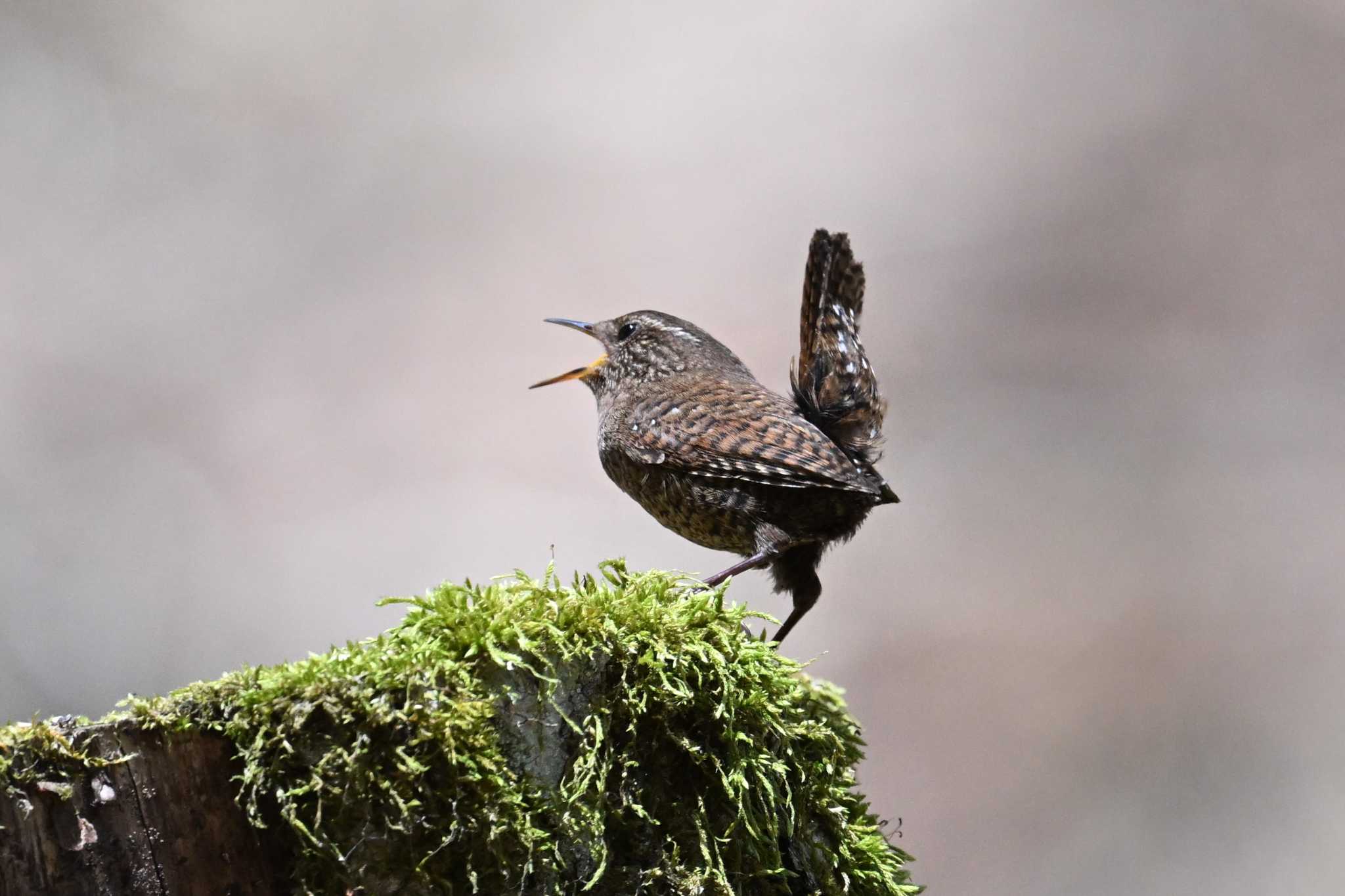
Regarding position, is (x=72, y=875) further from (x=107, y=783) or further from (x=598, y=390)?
(x=598, y=390)

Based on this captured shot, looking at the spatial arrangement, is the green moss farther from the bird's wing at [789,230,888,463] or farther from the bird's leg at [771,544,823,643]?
the bird's wing at [789,230,888,463]

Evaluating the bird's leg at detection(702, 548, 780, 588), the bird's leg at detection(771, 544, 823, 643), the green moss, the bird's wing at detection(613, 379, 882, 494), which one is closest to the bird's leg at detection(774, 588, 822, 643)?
the bird's leg at detection(771, 544, 823, 643)

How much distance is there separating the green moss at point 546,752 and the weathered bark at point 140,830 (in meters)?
0.03

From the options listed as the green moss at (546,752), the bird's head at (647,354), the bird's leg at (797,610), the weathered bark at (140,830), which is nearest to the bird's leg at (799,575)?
the bird's leg at (797,610)

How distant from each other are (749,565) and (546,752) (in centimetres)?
120

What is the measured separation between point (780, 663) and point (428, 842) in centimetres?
88

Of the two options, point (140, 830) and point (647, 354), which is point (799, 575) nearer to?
point (647, 354)

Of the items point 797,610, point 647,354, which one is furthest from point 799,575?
point 647,354

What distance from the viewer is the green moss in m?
1.57

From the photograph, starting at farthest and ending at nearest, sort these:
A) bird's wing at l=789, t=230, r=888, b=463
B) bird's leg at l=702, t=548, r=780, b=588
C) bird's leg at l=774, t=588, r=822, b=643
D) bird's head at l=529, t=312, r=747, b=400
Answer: bird's head at l=529, t=312, r=747, b=400 < bird's wing at l=789, t=230, r=888, b=463 < bird's leg at l=774, t=588, r=822, b=643 < bird's leg at l=702, t=548, r=780, b=588

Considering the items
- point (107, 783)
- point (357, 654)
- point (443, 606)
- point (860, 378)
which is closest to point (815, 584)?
point (860, 378)

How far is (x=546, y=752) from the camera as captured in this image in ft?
5.87

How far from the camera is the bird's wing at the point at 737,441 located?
9.46 feet

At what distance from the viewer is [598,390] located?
3.79 metres
